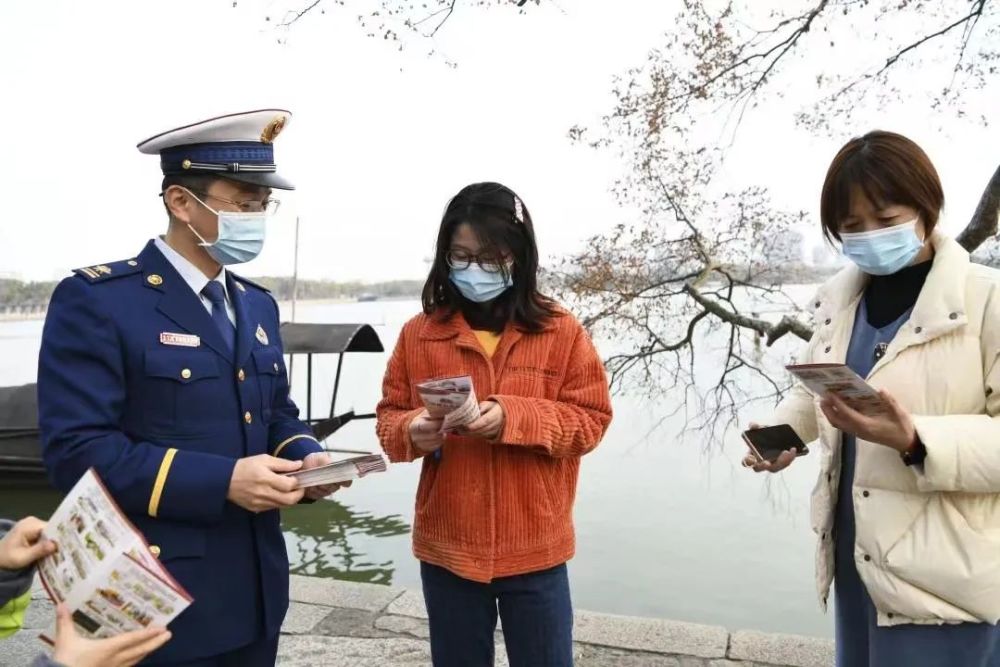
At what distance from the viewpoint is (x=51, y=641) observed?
123cm

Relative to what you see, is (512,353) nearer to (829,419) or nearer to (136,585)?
(829,419)

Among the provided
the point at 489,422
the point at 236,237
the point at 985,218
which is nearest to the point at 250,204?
the point at 236,237

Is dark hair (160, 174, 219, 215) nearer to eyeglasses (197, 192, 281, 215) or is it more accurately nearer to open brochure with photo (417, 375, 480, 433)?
eyeglasses (197, 192, 281, 215)

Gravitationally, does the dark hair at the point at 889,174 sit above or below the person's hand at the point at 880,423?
above

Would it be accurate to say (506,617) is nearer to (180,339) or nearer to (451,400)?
(451,400)

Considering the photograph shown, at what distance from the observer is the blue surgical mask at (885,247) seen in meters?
1.75

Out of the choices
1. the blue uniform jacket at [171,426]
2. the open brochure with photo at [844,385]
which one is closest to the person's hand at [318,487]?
the blue uniform jacket at [171,426]

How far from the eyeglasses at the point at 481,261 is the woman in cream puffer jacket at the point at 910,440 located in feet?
2.67

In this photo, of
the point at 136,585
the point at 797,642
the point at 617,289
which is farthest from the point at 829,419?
the point at 617,289

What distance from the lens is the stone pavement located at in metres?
3.33

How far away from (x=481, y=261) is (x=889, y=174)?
3.26 ft

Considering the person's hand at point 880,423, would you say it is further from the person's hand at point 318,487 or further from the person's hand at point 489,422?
the person's hand at point 318,487

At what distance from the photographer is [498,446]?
203 cm

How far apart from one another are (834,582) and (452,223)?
4.46ft
